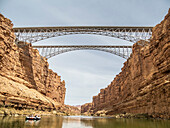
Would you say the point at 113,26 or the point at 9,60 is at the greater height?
the point at 113,26

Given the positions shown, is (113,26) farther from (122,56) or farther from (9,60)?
(9,60)

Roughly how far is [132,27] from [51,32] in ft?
65.4

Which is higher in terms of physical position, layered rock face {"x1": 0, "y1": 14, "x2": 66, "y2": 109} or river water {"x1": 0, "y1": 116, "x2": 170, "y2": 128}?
layered rock face {"x1": 0, "y1": 14, "x2": 66, "y2": 109}

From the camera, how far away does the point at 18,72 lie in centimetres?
3158

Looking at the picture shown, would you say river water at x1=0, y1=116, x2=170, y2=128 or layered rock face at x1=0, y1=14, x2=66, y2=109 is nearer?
river water at x1=0, y1=116, x2=170, y2=128

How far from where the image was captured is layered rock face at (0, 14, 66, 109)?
2209 centimetres

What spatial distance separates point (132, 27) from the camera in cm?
3259

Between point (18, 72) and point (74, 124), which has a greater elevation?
point (18, 72)

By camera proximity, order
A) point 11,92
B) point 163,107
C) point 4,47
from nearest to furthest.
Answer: point 163,107 → point 11,92 → point 4,47

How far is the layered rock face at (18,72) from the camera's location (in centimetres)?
2209

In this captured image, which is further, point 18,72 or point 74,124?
point 18,72

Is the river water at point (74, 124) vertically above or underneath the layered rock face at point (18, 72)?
underneath

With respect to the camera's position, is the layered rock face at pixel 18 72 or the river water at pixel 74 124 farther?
the layered rock face at pixel 18 72

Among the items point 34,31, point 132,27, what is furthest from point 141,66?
point 34,31
